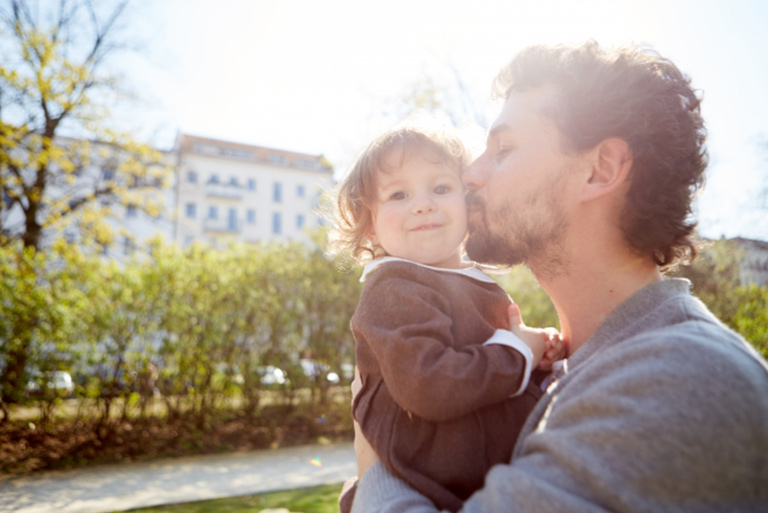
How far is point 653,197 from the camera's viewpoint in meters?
1.86

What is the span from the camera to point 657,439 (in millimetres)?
1113

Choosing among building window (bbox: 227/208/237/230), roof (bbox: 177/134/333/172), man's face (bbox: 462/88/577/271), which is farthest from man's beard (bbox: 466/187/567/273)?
building window (bbox: 227/208/237/230)

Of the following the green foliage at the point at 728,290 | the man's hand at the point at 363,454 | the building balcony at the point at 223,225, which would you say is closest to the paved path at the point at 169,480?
the man's hand at the point at 363,454

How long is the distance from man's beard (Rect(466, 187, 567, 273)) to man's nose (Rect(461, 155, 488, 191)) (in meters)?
0.06

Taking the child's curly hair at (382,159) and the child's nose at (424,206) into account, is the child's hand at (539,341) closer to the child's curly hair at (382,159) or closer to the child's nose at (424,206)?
the child's nose at (424,206)

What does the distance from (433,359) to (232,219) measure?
54.5m

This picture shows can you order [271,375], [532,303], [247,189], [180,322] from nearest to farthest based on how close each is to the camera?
[180,322] < [271,375] < [532,303] < [247,189]

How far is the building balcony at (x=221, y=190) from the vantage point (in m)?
52.7

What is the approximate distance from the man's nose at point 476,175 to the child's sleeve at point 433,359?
50cm

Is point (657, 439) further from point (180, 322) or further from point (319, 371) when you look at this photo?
point (319, 371)

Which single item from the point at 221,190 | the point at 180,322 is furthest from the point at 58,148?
the point at 221,190

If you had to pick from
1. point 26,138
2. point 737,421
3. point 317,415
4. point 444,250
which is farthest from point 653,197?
point 26,138

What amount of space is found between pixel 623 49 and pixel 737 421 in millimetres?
1350

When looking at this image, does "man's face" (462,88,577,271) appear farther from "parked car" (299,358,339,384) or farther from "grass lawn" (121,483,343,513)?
"parked car" (299,358,339,384)
